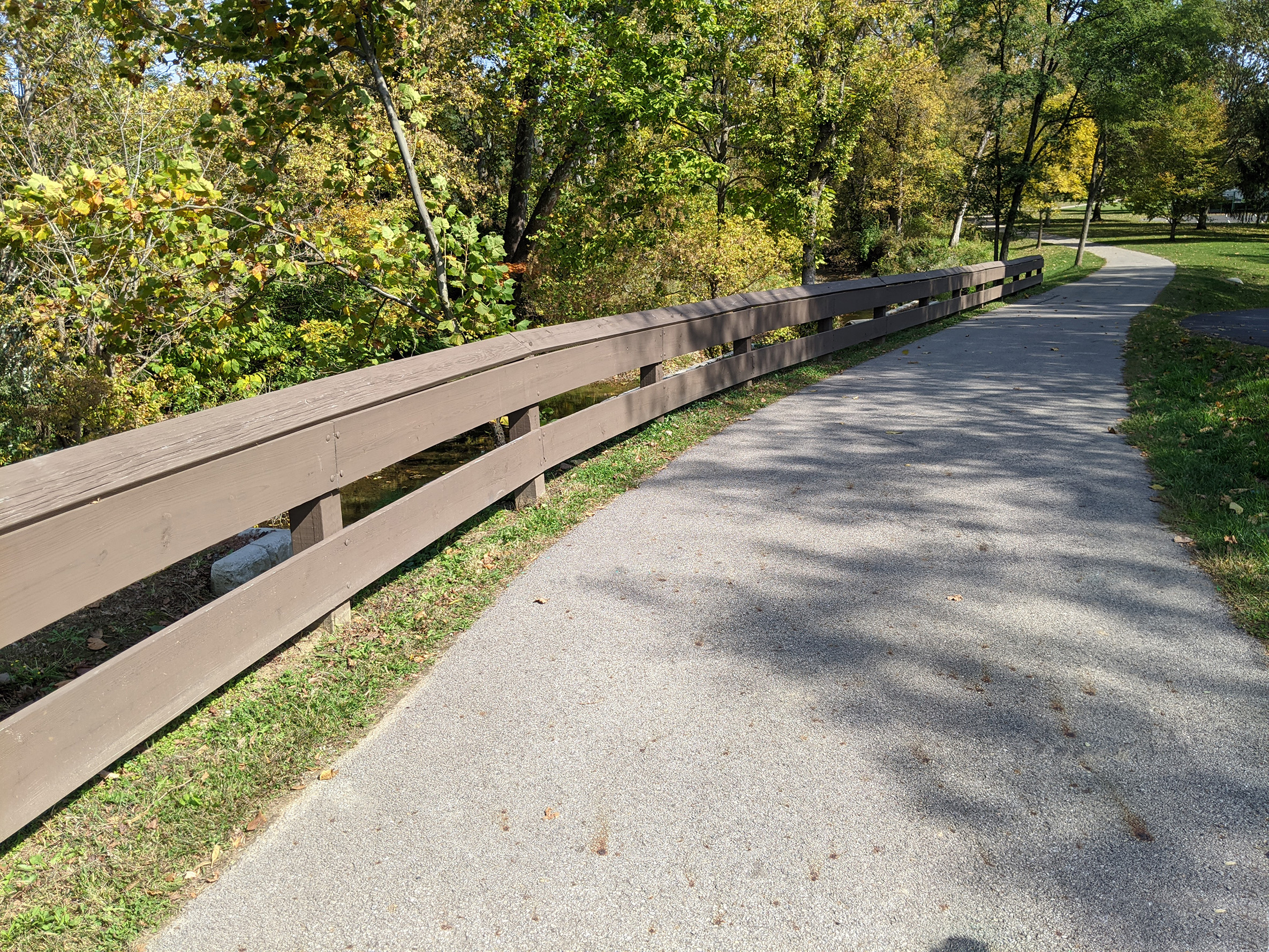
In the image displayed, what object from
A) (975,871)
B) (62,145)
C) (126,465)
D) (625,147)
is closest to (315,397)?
(126,465)

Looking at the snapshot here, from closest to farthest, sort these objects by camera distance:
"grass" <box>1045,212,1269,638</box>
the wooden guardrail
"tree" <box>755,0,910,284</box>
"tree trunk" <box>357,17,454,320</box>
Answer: the wooden guardrail < "grass" <box>1045,212,1269,638</box> < "tree trunk" <box>357,17,454,320</box> < "tree" <box>755,0,910,284</box>

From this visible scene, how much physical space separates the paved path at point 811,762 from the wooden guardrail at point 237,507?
0.60 metres

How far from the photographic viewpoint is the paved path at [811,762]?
253 cm

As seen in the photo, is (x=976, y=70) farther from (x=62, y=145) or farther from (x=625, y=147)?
(x=62, y=145)

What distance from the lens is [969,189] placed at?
1385 inches

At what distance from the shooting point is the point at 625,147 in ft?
59.8

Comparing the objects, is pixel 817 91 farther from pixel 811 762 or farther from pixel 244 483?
pixel 811 762

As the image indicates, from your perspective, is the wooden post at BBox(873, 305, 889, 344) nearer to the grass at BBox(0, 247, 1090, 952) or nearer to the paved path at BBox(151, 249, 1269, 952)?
the paved path at BBox(151, 249, 1269, 952)

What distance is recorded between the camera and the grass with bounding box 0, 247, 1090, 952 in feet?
8.56

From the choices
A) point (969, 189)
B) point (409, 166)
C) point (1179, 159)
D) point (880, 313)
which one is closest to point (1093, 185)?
point (1179, 159)

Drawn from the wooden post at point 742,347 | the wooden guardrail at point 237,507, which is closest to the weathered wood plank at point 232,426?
the wooden guardrail at point 237,507

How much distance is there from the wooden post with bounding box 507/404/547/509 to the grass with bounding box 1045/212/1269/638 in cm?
395

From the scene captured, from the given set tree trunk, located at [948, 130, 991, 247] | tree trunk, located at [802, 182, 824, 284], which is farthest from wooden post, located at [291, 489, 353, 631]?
tree trunk, located at [948, 130, 991, 247]

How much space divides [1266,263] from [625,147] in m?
27.1
